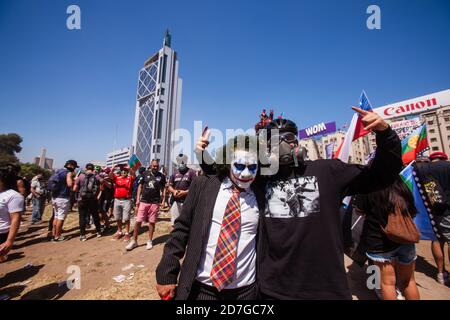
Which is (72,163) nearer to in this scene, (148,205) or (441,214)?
(148,205)

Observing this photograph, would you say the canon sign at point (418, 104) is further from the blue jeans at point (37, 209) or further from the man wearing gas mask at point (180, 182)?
the blue jeans at point (37, 209)

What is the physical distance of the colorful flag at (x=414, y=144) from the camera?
3.91 metres

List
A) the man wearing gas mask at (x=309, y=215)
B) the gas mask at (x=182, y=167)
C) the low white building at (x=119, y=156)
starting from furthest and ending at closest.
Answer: the low white building at (x=119, y=156) → the gas mask at (x=182, y=167) → the man wearing gas mask at (x=309, y=215)

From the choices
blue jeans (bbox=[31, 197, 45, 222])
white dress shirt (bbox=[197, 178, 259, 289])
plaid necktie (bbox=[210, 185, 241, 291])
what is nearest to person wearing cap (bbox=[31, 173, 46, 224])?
blue jeans (bbox=[31, 197, 45, 222])

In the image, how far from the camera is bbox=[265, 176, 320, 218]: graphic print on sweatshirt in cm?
160

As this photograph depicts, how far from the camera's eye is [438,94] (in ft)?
68.6

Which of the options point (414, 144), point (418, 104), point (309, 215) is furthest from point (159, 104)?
point (309, 215)

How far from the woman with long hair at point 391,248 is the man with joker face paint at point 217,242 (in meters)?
1.88

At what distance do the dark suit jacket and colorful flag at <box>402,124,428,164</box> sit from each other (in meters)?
4.07

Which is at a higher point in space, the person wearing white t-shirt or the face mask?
the face mask

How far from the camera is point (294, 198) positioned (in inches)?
64.7

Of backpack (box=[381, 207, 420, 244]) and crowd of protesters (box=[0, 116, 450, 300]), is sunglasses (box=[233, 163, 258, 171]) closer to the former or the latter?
crowd of protesters (box=[0, 116, 450, 300])

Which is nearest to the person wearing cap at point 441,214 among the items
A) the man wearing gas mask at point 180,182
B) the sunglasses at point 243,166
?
the sunglasses at point 243,166
